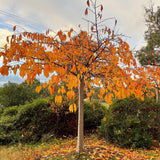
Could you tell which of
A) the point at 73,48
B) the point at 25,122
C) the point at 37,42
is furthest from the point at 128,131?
the point at 25,122

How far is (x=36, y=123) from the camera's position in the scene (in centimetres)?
630

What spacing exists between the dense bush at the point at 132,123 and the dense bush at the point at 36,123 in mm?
1701

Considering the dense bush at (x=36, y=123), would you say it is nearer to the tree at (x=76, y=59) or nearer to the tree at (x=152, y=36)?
the tree at (x=76, y=59)

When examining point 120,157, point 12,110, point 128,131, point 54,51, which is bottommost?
point 120,157

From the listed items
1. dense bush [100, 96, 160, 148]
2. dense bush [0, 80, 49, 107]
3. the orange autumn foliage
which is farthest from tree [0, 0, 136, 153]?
dense bush [0, 80, 49, 107]

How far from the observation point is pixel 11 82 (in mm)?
9281

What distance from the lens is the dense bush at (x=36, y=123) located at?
19.9ft

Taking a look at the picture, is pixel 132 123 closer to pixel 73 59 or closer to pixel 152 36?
pixel 73 59

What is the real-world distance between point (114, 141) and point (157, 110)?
1925 millimetres

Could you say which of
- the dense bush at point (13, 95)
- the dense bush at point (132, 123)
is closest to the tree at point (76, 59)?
the dense bush at point (132, 123)

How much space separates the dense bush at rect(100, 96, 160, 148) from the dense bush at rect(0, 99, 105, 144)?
170 cm

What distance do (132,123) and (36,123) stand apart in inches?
150

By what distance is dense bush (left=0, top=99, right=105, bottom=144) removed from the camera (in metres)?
6.06

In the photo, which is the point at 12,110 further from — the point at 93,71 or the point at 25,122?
the point at 93,71
